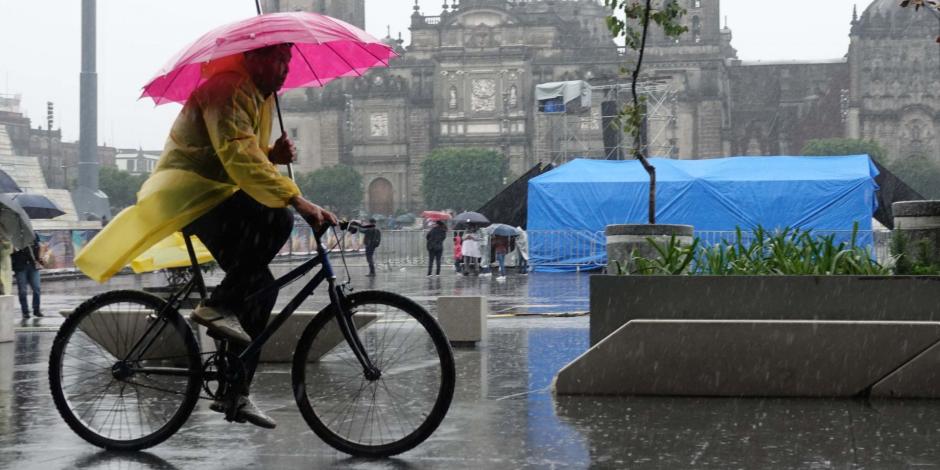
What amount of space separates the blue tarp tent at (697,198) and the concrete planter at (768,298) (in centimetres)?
1993

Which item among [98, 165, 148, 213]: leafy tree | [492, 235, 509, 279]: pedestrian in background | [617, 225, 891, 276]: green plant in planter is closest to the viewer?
[617, 225, 891, 276]: green plant in planter

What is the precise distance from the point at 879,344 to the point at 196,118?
3122 mm

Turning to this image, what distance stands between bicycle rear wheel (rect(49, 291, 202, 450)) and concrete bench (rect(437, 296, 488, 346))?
4.36 meters

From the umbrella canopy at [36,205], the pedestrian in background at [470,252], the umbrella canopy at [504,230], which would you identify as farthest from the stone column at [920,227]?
the umbrella canopy at [504,230]

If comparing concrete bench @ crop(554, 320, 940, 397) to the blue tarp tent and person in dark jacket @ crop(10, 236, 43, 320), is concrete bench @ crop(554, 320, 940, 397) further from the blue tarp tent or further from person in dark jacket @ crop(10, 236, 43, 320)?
the blue tarp tent

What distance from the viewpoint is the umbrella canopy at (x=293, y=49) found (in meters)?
4.50

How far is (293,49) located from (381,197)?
9877 cm

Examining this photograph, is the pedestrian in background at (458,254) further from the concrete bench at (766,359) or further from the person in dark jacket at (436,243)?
the concrete bench at (766,359)

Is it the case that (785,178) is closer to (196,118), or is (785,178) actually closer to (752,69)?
(196,118)

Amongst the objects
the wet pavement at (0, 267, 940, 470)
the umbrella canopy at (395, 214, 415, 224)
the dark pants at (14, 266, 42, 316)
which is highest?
the wet pavement at (0, 267, 940, 470)

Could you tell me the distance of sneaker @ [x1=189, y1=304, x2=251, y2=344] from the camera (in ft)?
14.7

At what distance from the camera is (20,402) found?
6.02 m

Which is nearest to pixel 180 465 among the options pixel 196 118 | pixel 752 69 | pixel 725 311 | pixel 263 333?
pixel 263 333


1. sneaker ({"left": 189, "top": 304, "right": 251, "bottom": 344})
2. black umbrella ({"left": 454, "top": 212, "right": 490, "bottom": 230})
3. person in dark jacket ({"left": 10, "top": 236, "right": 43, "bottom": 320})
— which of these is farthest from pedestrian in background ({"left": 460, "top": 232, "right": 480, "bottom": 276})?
sneaker ({"left": 189, "top": 304, "right": 251, "bottom": 344})
